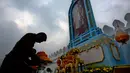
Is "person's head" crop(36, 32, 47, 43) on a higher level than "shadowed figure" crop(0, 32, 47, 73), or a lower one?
higher

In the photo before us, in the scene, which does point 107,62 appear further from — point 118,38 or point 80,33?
point 80,33

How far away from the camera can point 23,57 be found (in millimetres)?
1938

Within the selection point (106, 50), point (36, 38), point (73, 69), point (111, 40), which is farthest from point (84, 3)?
point (36, 38)

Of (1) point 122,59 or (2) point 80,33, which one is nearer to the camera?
(1) point 122,59

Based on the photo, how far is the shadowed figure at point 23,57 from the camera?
71.2 inches

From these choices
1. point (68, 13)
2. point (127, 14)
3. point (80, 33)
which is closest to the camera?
point (80, 33)

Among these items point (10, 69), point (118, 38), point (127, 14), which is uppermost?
point (127, 14)

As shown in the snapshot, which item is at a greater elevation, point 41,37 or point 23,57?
point 41,37

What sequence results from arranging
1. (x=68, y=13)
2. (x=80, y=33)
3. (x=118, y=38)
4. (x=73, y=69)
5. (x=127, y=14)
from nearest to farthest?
Answer: (x=118, y=38) → (x=73, y=69) → (x=80, y=33) → (x=127, y=14) → (x=68, y=13)

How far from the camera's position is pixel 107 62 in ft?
26.9

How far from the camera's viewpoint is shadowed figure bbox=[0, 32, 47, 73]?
5.93 ft

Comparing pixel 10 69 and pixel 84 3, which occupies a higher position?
pixel 84 3

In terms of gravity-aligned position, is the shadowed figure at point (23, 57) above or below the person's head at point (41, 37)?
below

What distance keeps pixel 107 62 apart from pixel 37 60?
275 inches
